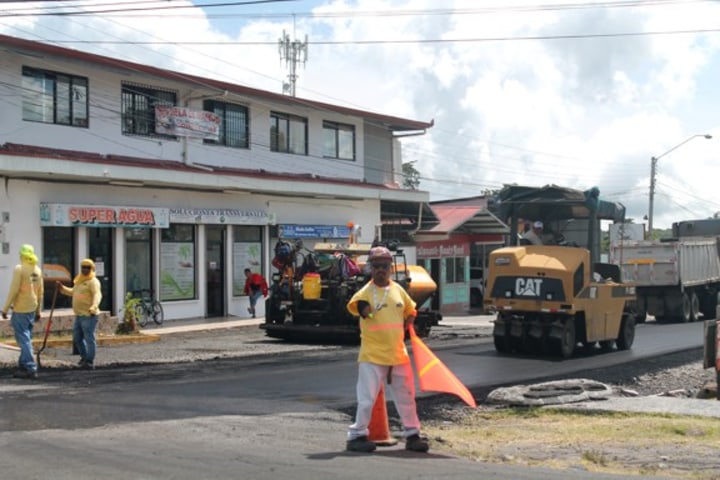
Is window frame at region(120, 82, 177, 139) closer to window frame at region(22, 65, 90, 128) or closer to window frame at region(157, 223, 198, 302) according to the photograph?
window frame at region(22, 65, 90, 128)

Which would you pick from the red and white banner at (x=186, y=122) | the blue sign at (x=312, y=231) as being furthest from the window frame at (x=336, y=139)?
the red and white banner at (x=186, y=122)

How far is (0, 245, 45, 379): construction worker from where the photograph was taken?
12.7m

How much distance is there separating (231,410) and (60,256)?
581 inches

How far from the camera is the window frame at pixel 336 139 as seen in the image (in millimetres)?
33219

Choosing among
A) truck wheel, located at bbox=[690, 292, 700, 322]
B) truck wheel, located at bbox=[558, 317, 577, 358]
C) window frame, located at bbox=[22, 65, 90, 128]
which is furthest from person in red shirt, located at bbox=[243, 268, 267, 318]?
truck wheel, located at bbox=[690, 292, 700, 322]

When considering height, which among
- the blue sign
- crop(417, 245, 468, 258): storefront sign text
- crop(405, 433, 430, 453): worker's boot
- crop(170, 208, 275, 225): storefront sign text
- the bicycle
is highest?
crop(170, 208, 275, 225): storefront sign text

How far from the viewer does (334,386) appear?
12578 millimetres

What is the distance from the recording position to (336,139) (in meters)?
33.7

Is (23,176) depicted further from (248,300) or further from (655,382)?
(655,382)

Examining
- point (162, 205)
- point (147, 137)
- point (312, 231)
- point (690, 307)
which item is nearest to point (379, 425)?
point (162, 205)

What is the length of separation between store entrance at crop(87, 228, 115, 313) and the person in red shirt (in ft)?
16.1

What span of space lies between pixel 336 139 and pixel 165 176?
10444mm

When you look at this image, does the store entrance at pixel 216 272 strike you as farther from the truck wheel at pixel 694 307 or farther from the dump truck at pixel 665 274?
the truck wheel at pixel 694 307

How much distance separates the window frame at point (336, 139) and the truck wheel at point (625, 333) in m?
16.4
